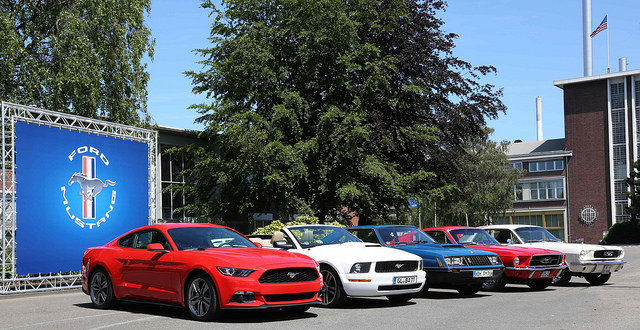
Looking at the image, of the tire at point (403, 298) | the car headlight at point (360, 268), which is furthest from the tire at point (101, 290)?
the tire at point (403, 298)

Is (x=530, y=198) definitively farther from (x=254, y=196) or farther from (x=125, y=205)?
(x=125, y=205)

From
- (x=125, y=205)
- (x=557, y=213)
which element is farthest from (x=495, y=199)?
(x=125, y=205)

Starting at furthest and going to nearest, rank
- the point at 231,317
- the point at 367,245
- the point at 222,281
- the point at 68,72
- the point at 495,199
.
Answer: the point at 495,199 < the point at 68,72 < the point at 367,245 < the point at 231,317 < the point at 222,281

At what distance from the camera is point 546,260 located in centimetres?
1512

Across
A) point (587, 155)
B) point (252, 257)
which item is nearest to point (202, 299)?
point (252, 257)

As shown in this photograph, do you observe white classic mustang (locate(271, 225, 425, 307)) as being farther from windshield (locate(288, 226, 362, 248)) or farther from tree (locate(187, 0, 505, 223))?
tree (locate(187, 0, 505, 223))

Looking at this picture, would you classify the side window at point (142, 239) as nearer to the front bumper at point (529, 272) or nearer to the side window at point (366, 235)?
the side window at point (366, 235)

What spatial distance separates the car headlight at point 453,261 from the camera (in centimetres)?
1318

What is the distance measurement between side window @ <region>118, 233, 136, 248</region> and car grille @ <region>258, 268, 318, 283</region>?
3087 mm

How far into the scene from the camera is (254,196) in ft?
97.8

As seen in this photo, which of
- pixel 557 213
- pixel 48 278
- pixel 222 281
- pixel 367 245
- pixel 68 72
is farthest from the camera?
pixel 557 213

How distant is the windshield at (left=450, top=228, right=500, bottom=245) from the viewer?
16.1 meters

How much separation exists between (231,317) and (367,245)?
3976 millimetres

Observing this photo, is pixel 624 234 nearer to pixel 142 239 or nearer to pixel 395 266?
pixel 395 266
